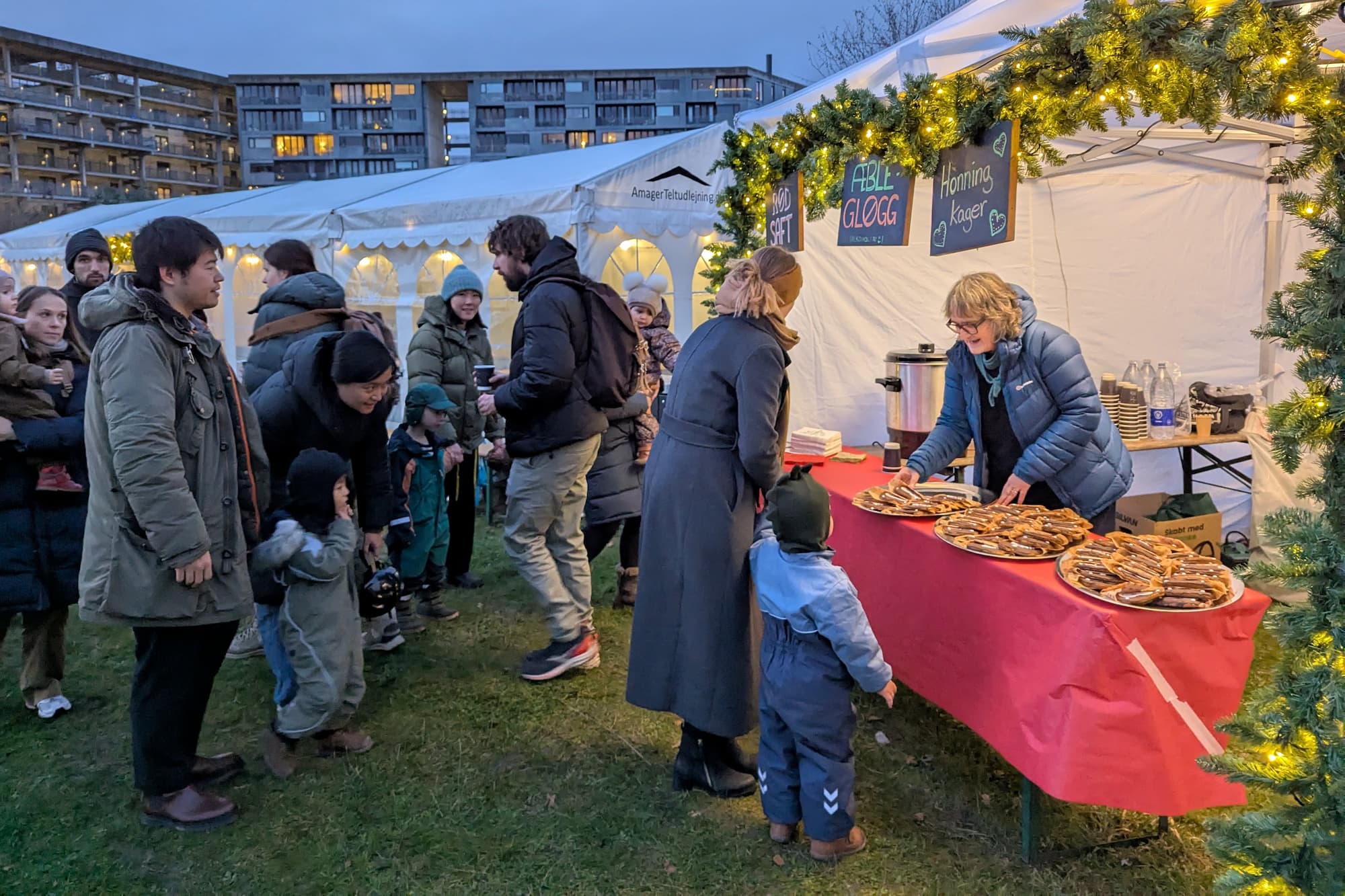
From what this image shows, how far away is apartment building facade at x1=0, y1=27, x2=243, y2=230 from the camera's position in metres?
51.3

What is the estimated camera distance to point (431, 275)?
9141 millimetres

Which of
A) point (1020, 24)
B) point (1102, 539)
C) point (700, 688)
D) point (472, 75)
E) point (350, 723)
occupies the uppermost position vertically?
point (472, 75)

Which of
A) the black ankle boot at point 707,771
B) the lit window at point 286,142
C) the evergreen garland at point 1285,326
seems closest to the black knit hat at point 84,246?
the black ankle boot at point 707,771

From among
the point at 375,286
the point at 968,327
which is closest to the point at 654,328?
the point at 968,327

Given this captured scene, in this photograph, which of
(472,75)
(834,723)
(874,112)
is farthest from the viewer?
(472,75)

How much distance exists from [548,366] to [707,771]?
160 centimetres

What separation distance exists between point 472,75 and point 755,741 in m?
67.9

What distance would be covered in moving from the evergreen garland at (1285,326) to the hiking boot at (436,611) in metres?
3.51

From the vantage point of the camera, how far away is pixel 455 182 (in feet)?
30.7

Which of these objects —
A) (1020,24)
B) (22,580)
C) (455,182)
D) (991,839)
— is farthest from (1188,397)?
(455,182)

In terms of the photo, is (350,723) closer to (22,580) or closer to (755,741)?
(22,580)

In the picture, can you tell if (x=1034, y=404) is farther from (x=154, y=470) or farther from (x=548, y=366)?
(x=154, y=470)

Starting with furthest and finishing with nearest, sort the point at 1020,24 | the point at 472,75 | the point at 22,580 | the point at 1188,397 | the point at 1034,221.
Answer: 1. the point at 472,75
2. the point at 1034,221
3. the point at 1188,397
4. the point at 1020,24
5. the point at 22,580

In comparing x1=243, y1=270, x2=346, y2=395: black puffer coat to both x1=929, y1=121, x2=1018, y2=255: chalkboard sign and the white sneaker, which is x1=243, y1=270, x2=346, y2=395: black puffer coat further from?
x1=929, y1=121, x2=1018, y2=255: chalkboard sign
